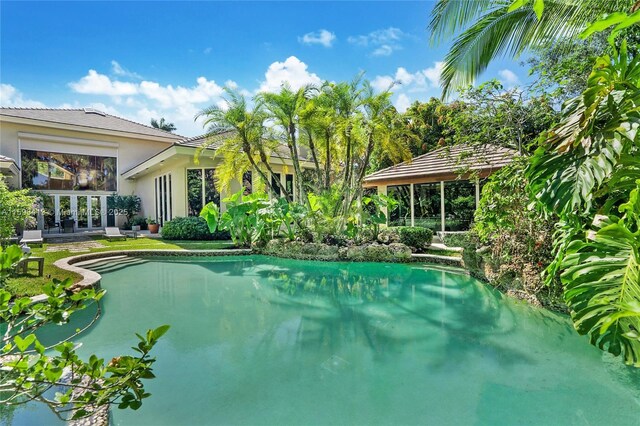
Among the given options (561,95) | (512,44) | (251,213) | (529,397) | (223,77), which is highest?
(223,77)

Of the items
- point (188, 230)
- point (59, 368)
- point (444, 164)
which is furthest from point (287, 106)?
point (59, 368)

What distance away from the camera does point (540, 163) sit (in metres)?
3.57

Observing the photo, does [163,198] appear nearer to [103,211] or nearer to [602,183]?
[103,211]

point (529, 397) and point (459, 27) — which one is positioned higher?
point (459, 27)

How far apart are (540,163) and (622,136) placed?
2.28 feet

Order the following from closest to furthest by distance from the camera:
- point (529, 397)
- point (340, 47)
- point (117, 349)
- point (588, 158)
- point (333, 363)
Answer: point (588, 158)
point (529, 397)
point (333, 363)
point (117, 349)
point (340, 47)

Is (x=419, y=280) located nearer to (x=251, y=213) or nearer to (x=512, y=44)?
(x=512, y=44)

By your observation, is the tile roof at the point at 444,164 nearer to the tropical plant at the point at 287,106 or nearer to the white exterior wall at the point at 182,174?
the tropical plant at the point at 287,106

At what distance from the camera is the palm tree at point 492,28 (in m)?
6.95

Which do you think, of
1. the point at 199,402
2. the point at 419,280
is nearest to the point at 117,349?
the point at 199,402

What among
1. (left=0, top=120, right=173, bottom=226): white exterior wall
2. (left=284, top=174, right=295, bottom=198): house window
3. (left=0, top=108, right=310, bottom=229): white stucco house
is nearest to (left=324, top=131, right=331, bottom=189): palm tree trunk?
(left=0, top=108, right=310, bottom=229): white stucco house

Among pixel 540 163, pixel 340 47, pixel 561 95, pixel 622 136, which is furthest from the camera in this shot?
pixel 340 47

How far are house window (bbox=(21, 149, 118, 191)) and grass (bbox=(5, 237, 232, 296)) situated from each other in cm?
591

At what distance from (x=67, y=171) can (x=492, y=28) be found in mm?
23208
